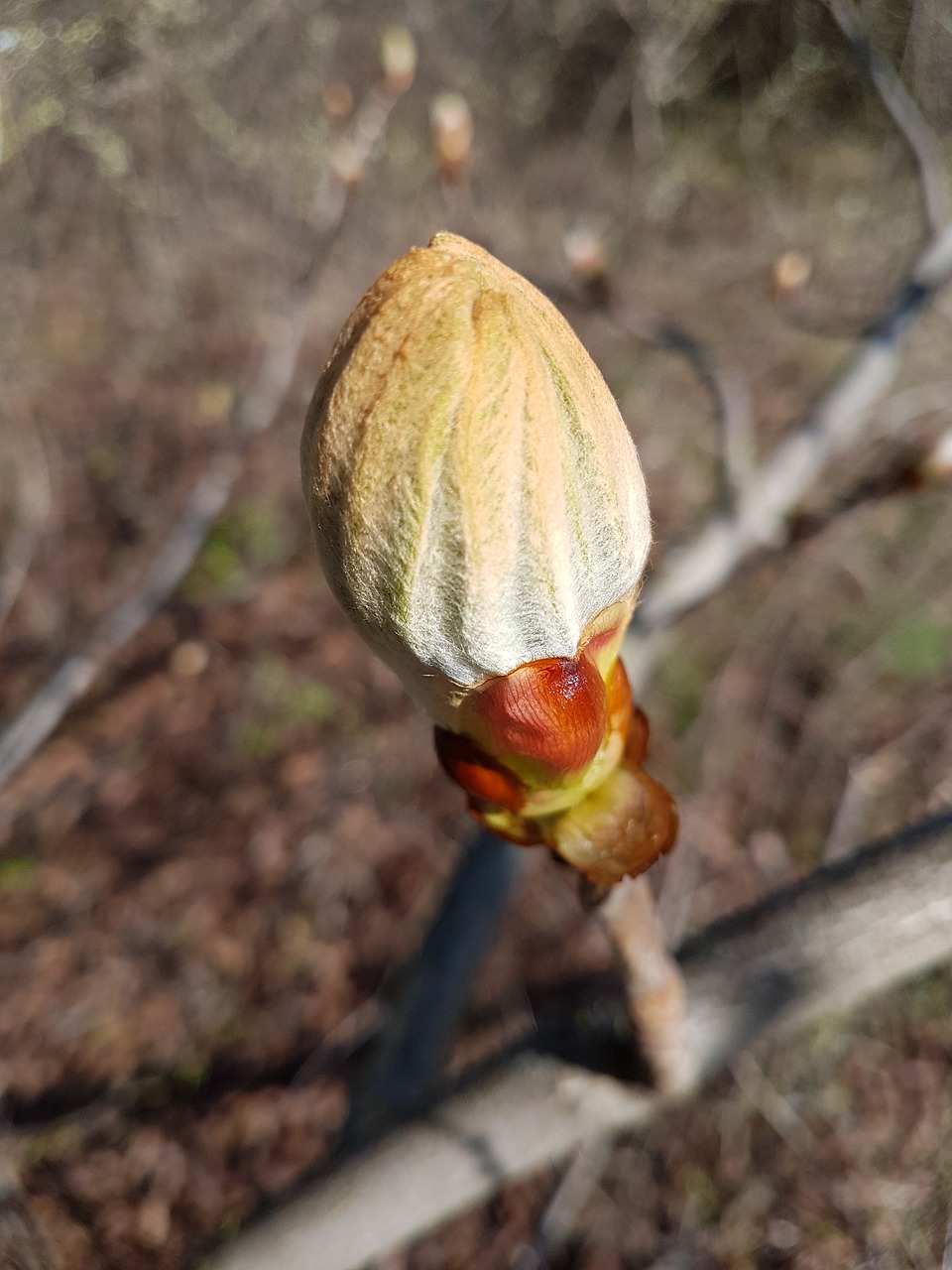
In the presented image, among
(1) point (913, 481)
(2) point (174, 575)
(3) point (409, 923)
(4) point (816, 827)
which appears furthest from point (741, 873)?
(2) point (174, 575)

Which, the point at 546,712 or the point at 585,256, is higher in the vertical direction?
the point at 546,712

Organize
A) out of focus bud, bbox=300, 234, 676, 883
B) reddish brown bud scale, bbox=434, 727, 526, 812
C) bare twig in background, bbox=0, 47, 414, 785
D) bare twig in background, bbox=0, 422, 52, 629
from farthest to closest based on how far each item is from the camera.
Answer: bare twig in background, bbox=0, 422, 52, 629 < bare twig in background, bbox=0, 47, 414, 785 < reddish brown bud scale, bbox=434, 727, 526, 812 < out of focus bud, bbox=300, 234, 676, 883

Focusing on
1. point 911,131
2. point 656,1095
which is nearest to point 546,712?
point 656,1095

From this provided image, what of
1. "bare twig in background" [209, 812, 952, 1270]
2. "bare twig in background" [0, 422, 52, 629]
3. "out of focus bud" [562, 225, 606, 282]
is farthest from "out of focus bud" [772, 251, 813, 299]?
"bare twig in background" [0, 422, 52, 629]

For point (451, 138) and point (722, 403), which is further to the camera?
point (722, 403)

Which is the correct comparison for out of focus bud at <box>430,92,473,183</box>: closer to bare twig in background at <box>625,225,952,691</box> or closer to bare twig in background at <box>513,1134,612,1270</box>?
bare twig in background at <box>625,225,952,691</box>

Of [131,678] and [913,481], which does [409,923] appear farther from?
[913,481]

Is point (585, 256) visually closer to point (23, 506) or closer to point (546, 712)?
point (546, 712)
